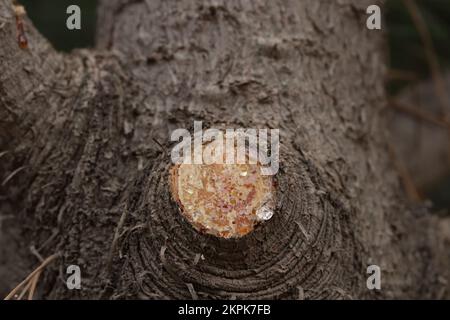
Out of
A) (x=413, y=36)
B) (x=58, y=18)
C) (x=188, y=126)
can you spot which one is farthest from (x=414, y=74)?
(x=188, y=126)

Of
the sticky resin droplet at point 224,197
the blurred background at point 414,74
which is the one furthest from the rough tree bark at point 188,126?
the blurred background at point 414,74

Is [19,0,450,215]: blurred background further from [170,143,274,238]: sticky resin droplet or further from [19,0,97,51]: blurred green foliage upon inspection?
[170,143,274,238]: sticky resin droplet

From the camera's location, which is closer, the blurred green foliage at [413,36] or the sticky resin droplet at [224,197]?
the sticky resin droplet at [224,197]

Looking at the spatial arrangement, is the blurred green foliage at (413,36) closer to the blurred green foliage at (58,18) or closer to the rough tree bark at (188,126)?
the rough tree bark at (188,126)

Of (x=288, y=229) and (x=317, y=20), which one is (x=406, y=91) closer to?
(x=317, y=20)

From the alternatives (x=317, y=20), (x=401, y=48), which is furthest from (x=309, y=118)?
(x=401, y=48)

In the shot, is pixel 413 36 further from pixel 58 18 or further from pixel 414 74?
pixel 58 18
